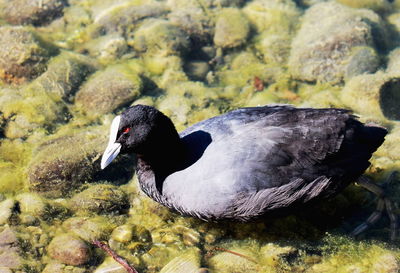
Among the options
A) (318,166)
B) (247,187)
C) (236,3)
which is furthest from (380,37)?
(247,187)

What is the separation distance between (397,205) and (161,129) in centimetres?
236

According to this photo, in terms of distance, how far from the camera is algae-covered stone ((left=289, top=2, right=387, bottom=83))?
6.05m

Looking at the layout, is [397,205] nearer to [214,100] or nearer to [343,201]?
[343,201]

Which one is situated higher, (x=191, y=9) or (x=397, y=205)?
(x=191, y=9)

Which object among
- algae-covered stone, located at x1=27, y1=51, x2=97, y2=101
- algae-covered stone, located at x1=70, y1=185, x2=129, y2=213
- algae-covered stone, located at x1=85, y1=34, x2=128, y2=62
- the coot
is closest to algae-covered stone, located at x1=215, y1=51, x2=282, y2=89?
algae-covered stone, located at x1=85, y1=34, x2=128, y2=62

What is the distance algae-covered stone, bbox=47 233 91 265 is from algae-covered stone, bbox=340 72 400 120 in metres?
3.41

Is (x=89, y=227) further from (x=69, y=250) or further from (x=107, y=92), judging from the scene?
(x=107, y=92)

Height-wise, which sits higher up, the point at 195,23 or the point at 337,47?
the point at 195,23

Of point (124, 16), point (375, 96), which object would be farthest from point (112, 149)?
point (124, 16)

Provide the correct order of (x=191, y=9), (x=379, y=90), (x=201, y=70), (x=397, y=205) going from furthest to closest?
(x=191, y=9)
(x=201, y=70)
(x=379, y=90)
(x=397, y=205)

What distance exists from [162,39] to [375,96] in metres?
2.81

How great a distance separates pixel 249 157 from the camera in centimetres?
385

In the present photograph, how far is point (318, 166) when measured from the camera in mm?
3910

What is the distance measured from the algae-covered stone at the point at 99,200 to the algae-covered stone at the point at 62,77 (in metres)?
1.62
